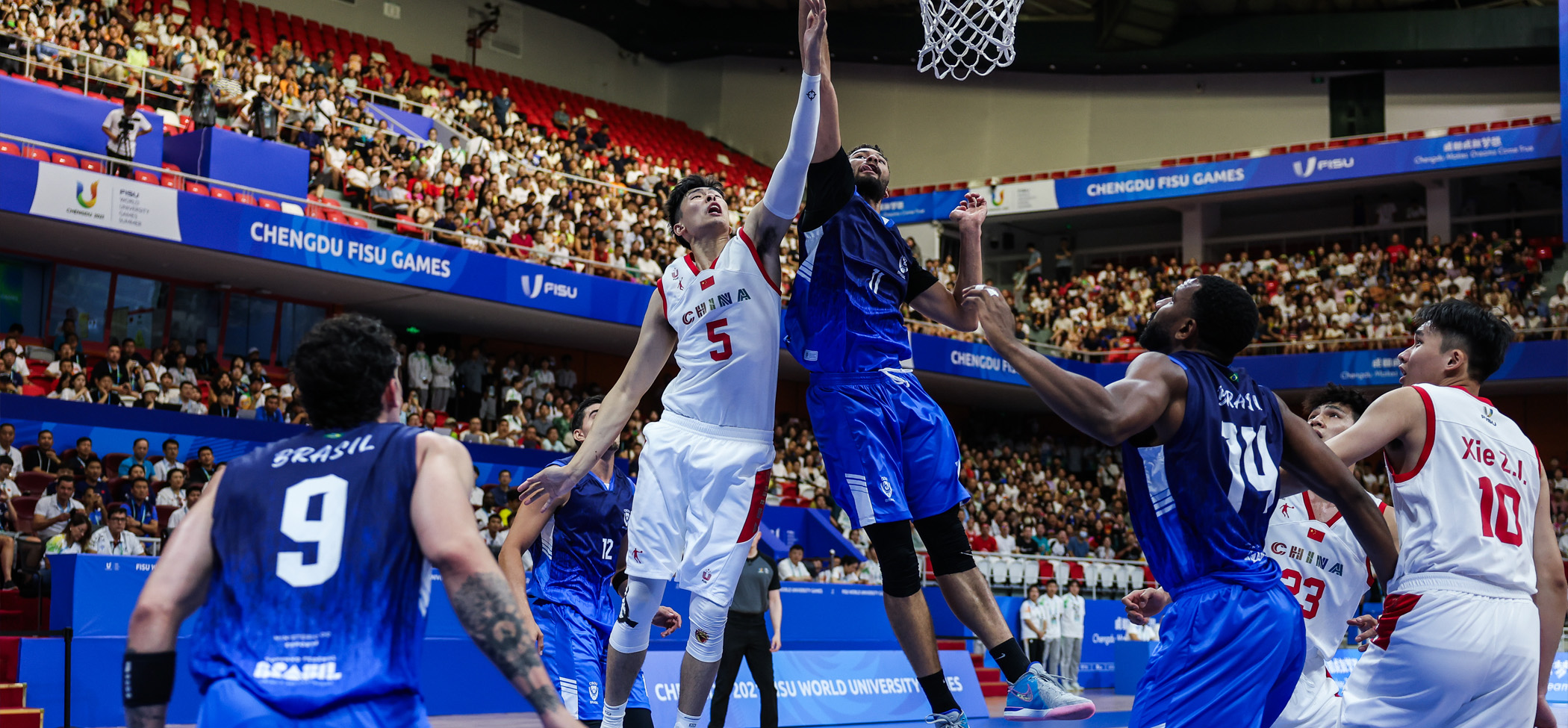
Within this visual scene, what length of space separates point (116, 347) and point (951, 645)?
12605 mm

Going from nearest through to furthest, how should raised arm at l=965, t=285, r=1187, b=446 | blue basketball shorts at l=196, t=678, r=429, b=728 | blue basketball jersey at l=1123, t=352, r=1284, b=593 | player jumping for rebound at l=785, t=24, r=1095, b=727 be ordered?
Result: blue basketball shorts at l=196, t=678, r=429, b=728 → raised arm at l=965, t=285, r=1187, b=446 → blue basketball jersey at l=1123, t=352, r=1284, b=593 → player jumping for rebound at l=785, t=24, r=1095, b=727

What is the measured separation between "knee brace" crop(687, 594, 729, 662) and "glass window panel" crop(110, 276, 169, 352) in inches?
711

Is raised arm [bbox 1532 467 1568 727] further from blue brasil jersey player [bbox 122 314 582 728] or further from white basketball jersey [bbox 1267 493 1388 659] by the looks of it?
blue brasil jersey player [bbox 122 314 582 728]

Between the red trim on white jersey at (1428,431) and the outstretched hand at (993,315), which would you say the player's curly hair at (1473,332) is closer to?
the red trim on white jersey at (1428,431)

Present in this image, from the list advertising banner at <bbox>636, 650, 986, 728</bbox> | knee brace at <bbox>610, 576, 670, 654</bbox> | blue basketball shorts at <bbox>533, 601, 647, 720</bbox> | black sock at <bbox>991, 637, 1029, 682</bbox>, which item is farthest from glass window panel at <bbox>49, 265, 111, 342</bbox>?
black sock at <bbox>991, 637, 1029, 682</bbox>

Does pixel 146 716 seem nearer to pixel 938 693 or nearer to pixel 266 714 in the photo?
pixel 266 714

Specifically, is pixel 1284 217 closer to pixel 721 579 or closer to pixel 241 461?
pixel 721 579

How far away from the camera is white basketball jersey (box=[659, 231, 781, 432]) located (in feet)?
18.4

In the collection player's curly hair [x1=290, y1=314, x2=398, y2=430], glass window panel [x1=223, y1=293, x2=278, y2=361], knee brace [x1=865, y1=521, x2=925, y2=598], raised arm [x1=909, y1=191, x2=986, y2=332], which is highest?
glass window panel [x1=223, y1=293, x2=278, y2=361]

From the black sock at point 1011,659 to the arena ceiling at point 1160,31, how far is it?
3059 centimetres

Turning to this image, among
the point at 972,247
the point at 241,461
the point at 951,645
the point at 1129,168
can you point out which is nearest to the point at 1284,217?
the point at 1129,168

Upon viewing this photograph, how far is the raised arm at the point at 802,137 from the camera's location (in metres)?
5.14

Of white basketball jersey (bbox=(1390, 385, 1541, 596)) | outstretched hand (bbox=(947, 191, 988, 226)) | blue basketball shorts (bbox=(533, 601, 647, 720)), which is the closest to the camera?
white basketball jersey (bbox=(1390, 385, 1541, 596))

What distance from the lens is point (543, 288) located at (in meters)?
22.1
